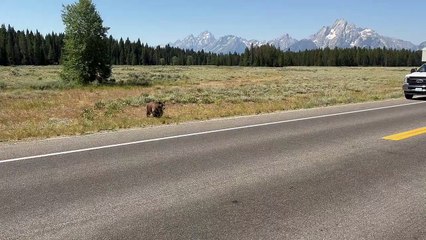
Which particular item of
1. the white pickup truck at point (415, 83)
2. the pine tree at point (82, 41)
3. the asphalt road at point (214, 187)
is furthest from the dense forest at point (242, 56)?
the asphalt road at point (214, 187)

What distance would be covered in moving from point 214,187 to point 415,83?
19.4m

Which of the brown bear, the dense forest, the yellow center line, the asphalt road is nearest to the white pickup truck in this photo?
the yellow center line

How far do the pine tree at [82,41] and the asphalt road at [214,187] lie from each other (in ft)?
114

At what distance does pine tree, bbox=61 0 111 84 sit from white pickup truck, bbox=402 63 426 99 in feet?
103

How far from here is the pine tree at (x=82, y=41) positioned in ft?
138

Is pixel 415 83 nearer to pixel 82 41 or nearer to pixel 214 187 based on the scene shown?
pixel 214 187

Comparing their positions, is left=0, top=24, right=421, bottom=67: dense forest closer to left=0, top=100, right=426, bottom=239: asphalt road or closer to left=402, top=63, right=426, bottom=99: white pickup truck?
left=402, top=63, right=426, bottom=99: white pickup truck

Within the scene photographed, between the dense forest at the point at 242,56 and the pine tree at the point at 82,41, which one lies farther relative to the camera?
the dense forest at the point at 242,56

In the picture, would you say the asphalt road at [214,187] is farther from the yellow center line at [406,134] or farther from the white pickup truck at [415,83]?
the white pickup truck at [415,83]

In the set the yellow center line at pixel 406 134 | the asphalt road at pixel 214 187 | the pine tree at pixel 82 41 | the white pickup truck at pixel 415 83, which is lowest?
the yellow center line at pixel 406 134

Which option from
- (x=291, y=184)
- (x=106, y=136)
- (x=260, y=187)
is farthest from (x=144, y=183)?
(x=106, y=136)

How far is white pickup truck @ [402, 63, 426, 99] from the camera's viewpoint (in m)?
21.1

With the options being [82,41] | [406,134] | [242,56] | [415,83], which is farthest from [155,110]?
[242,56]

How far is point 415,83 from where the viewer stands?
70.5 feet
